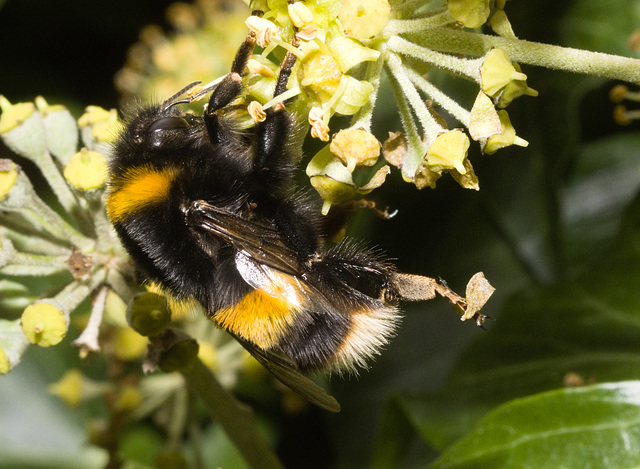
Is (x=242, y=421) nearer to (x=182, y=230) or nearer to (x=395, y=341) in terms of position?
(x=182, y=230)

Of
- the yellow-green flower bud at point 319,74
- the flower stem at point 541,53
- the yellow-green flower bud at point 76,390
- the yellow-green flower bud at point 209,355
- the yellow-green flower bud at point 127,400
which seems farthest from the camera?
the yellow-green flower bud at point 209,355

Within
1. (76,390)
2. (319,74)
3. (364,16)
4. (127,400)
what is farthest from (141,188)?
(76,390)

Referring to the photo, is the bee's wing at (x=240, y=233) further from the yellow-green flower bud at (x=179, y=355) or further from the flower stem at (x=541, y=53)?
the flower stem at (x=541, y=53)

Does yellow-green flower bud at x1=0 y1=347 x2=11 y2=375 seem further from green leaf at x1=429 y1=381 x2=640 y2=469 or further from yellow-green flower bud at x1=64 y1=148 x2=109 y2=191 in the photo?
green leaf at x1=429 y1=381 x2=640 y2=469

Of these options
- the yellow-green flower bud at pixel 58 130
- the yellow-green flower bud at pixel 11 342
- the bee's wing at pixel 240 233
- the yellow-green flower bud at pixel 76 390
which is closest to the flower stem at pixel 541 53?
the bee's wing at pixel 240 233

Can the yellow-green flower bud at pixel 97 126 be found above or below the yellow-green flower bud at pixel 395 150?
above

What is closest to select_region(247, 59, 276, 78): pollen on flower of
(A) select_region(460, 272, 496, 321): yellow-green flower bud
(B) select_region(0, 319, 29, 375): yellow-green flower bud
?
(A) select_region(460, 272, 496, 321): yellow-green flower bud

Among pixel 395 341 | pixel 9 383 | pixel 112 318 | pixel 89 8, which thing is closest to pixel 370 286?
pixel 112 318
